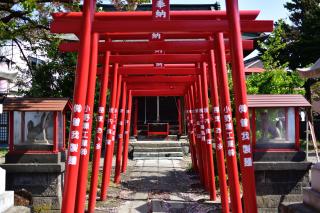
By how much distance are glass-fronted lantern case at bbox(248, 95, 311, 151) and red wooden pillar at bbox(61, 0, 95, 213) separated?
149 inches

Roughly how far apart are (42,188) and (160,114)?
51.8 ft

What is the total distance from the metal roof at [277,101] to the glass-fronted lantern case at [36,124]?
3.82m

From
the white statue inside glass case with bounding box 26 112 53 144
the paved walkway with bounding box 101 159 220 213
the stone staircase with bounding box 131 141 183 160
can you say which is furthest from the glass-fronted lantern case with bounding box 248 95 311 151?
the stone staircase with bounding box 131 141 183 160

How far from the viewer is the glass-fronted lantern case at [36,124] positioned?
8531 mm

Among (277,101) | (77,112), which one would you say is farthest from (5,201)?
(277,101)

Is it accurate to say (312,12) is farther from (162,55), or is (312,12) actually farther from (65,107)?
(65,107)

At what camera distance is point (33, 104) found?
8688 mm

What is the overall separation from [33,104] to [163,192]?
4.36 metres

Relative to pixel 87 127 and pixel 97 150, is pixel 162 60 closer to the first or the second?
pixel 97 150

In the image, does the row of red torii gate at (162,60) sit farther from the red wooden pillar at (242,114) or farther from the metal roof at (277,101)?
the metal roof at (277,101)

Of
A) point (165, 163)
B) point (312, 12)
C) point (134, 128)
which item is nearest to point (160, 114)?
point (134, 128)

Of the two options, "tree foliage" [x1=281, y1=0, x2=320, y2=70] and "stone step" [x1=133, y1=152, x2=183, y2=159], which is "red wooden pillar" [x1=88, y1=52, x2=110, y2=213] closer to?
"stone step" [x1=133, y1=152, x2=183, y2=159]

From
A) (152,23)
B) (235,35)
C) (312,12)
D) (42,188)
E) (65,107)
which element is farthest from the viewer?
(312,12)

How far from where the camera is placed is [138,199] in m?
10.4
